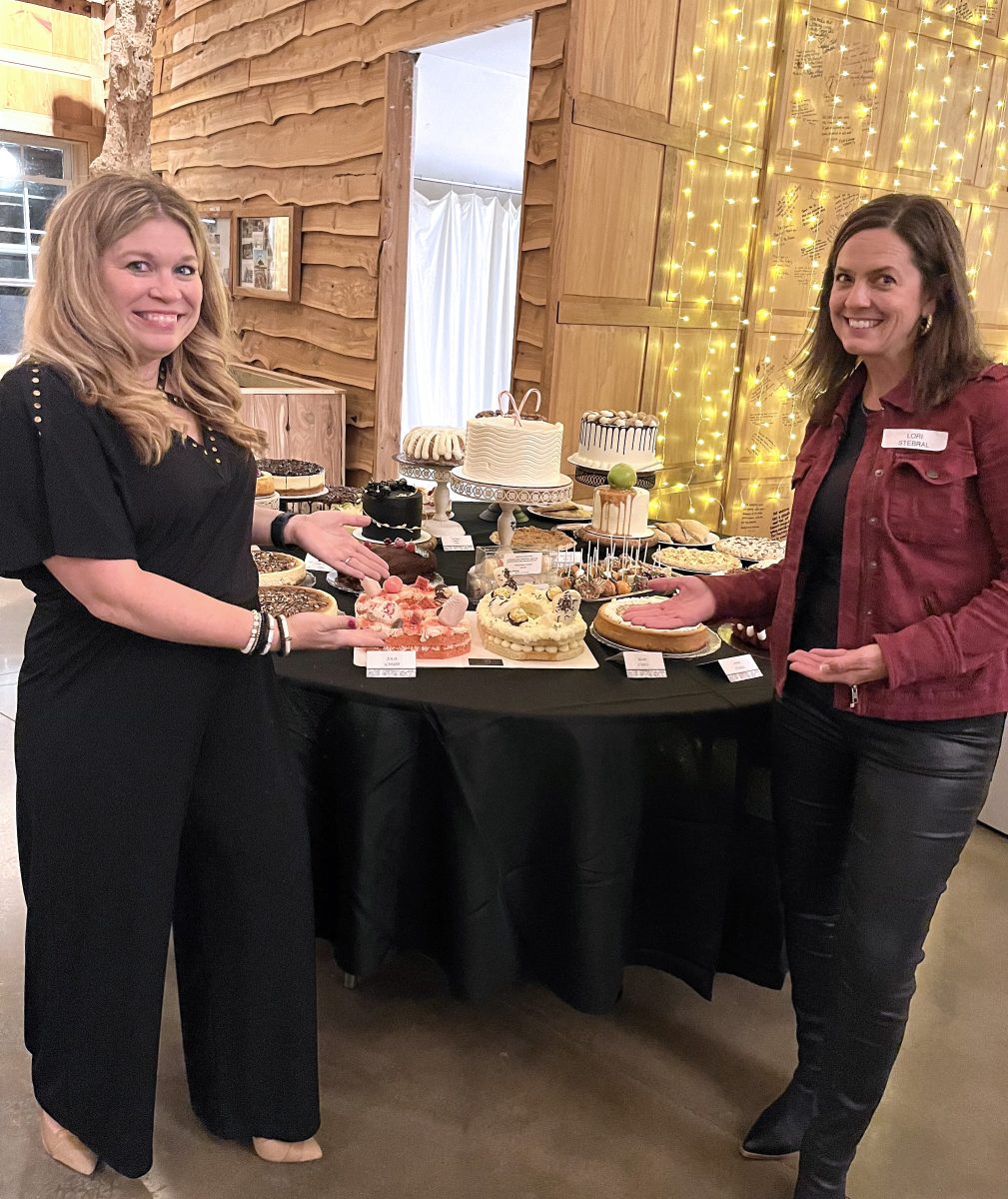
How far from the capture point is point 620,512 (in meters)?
2.95

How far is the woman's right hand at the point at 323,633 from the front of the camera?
1551mm

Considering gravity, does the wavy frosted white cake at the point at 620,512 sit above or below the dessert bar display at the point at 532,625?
above

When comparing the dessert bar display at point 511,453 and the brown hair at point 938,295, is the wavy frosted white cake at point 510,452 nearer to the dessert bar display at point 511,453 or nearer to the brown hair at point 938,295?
the dessert bar display at point 511,453

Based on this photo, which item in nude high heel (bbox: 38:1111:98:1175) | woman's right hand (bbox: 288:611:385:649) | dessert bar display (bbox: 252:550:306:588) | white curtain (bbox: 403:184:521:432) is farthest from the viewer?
white curtain (bbox: 403:184:521:432)

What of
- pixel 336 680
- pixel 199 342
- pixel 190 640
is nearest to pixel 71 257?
pixel 199 342

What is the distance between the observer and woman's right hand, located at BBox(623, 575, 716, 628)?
1.98 meters

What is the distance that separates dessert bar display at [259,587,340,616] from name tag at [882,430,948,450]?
121 centimetres

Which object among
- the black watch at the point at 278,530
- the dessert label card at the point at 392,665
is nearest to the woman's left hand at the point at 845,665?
the dessert label card at the point at 392,665

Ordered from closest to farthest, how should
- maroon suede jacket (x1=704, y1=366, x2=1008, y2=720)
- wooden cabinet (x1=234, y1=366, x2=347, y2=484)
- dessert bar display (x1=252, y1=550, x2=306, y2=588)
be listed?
maroon suede jacket (x1=704, y1=366, x2=1008, y2=720) < dessert bar display (x1=252, y1=550, x2=306, y2=588) < wooden cabinet (x1=234, y1=366, x2=347, y2=484)

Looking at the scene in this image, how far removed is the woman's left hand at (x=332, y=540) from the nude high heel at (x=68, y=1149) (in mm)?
1116

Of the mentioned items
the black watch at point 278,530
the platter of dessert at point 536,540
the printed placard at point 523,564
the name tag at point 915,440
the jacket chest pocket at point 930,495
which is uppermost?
the name tag at point 915,440

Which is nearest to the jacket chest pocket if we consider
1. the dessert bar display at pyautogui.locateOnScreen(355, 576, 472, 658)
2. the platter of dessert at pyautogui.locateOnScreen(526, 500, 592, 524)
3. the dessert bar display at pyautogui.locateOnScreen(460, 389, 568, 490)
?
the dessert bar display at pyautogui.locateOnScreen(355, 576, 472, 658)

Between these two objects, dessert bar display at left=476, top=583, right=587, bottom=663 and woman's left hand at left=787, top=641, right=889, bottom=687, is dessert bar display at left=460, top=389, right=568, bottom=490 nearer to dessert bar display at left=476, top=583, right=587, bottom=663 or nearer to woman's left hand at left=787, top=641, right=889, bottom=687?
dessert bar display at left=476, top=583, right=587, bottom=663

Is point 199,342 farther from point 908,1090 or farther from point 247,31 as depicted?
point 247,31
